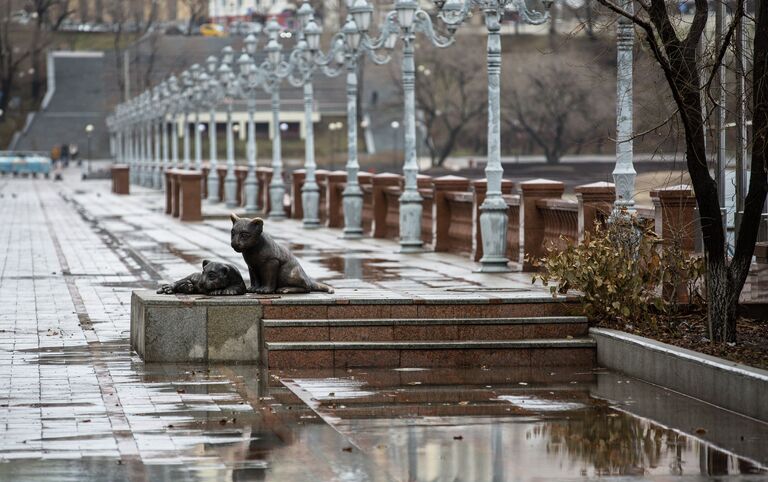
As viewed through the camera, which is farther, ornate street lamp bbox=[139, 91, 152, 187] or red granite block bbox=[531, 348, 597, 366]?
ornate street lamp bbox=[139, 91, 152, 187]

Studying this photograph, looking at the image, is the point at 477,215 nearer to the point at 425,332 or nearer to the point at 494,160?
the point at 494,160

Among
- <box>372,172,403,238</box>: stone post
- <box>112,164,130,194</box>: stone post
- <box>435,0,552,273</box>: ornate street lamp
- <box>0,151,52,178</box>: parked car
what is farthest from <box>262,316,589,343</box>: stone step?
<box>0,151,52,178</box>: parked car

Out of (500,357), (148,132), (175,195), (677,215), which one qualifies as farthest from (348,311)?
(148,132)

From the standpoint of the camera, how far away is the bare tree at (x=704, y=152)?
44.2 feet

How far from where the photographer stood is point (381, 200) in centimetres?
3334

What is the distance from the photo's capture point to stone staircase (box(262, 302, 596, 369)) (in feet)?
48.6

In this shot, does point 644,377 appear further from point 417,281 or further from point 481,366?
point 417,281

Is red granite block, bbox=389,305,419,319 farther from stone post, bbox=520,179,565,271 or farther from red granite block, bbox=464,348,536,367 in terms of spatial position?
stone post, bbox=520,179,565,271

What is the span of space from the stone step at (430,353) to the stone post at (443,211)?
12.9 meters

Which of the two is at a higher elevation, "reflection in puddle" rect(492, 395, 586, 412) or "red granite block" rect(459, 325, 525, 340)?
"red granite block" rect(459, 325, 525, 340)

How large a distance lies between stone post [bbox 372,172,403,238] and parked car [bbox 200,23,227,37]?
4456 inches

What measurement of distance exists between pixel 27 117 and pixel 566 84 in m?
58.8

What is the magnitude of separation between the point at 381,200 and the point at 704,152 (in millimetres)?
19638

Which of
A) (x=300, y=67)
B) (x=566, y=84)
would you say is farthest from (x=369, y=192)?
(x=566, y=84)
